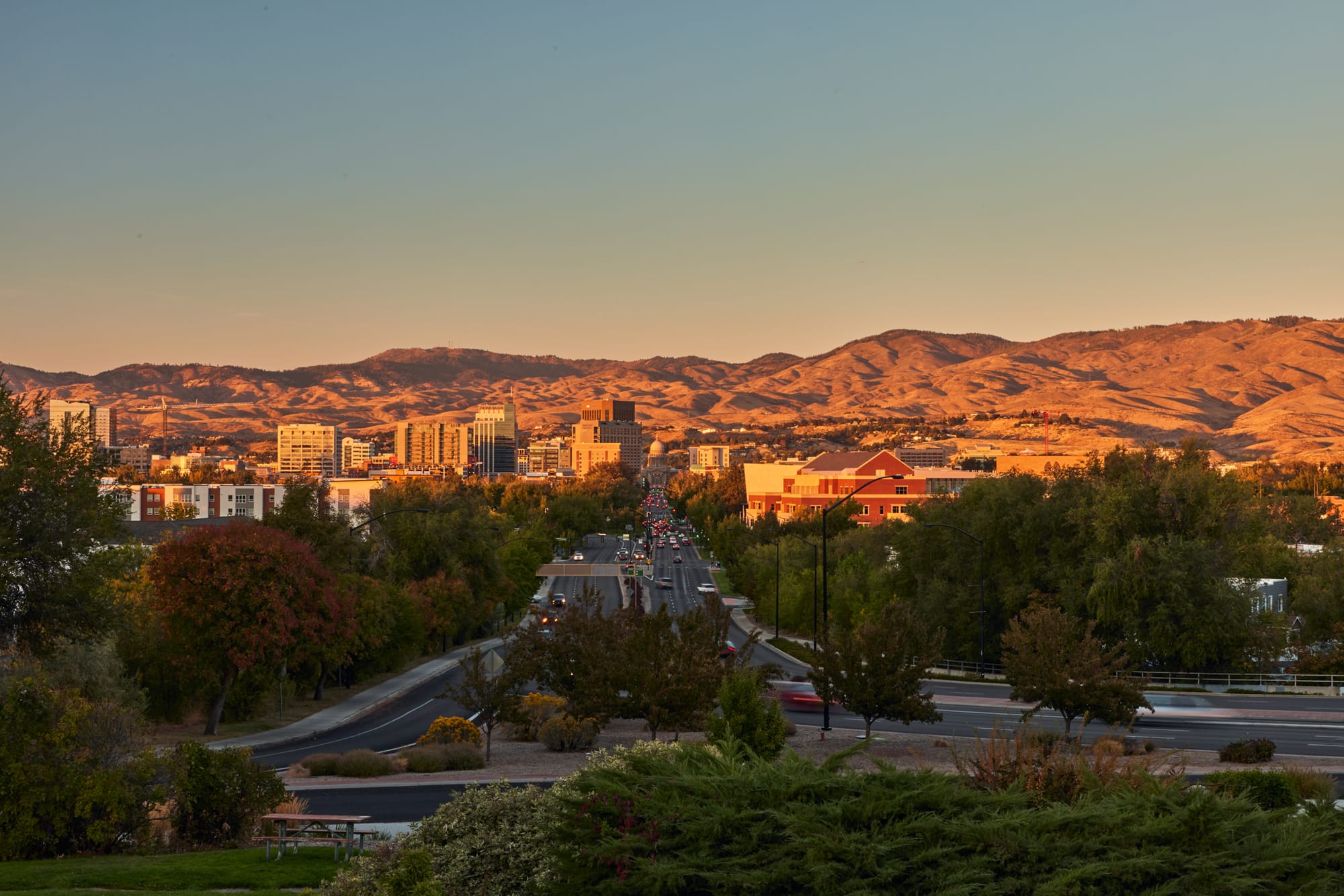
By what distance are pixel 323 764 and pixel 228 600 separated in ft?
32.0

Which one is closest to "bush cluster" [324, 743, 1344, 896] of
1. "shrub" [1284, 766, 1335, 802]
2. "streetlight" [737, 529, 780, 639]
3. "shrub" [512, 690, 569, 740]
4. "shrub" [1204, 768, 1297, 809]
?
"shrub" [1204, 768, 1297, 809]

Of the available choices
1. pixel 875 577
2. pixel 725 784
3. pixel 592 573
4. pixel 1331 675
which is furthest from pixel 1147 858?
pixel 592 573

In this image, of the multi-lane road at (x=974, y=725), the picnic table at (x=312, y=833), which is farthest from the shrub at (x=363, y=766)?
the picnic table at (x=312, y=833)

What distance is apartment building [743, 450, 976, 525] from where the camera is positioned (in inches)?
5379

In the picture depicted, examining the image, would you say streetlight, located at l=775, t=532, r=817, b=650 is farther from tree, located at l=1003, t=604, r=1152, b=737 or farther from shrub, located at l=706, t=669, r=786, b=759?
shrub, located at l=706, t=669, r=786, b=759

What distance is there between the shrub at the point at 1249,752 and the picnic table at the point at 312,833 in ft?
68.5

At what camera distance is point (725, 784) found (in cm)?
1302

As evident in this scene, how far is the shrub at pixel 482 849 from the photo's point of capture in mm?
13565

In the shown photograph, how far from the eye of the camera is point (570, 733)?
1356 inches

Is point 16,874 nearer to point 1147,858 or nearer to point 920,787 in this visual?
point 920,787

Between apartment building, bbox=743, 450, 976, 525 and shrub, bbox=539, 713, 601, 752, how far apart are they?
85.0 m

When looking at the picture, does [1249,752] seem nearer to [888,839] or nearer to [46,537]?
[888,839]

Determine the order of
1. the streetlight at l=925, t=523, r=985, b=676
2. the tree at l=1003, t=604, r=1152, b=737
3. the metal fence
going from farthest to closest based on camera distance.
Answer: the streetlight at l=925, t=523, r=985, b=676 < the metal fence < the tree at l=1003, t=604, r=1152, b=737

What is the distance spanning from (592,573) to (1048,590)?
71.5 metres
